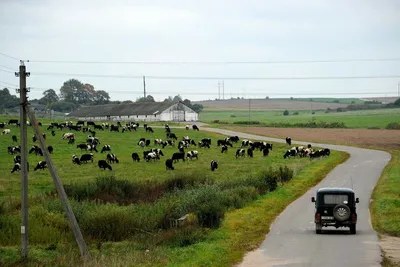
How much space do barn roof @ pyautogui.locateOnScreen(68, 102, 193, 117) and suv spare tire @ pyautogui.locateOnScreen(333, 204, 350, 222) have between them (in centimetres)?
12409

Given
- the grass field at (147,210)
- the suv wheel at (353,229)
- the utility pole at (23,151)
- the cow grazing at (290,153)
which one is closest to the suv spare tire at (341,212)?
the suv wheel at (353,229)

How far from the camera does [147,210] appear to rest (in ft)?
131

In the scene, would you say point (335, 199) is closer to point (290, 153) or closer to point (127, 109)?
point (290, 153)

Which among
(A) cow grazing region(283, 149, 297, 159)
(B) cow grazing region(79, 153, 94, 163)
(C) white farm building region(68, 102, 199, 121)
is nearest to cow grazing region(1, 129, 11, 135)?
(B) cow grazing region(79, 153, 94, 163)

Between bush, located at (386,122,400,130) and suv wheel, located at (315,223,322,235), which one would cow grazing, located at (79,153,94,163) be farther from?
bush, located at (386,122,400,130)

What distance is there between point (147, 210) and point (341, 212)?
42.6 ft

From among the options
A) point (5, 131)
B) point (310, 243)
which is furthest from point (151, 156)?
point (310, 243)

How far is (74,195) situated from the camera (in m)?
44.7

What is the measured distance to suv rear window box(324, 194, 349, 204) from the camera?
3128cm

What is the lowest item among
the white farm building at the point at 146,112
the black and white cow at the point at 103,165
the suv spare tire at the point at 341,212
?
the black and white cow at the point at 103,165

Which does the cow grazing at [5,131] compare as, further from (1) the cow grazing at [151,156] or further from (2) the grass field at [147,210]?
(1) the cow grazing at [151,156]

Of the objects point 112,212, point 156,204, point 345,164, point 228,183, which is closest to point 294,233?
point 112,212

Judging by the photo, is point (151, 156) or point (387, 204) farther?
point (151, 156)

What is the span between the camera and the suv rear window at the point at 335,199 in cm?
3128
